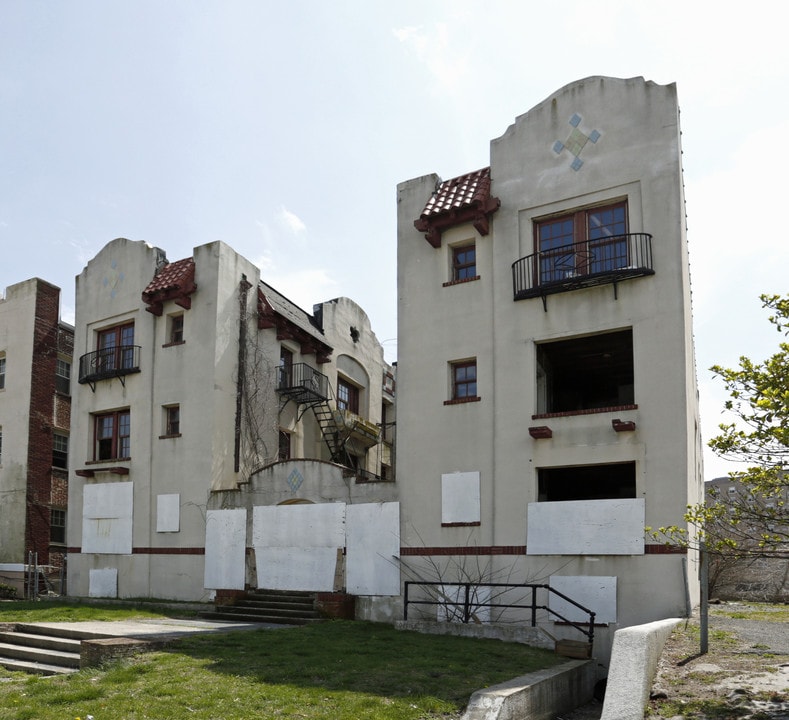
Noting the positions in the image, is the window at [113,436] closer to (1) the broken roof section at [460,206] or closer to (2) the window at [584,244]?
(1) the broken roof section at [460,206]

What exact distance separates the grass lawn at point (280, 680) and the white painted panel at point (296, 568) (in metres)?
6.26

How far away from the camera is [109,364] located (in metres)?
27.5

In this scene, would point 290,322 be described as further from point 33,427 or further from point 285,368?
point 33,427

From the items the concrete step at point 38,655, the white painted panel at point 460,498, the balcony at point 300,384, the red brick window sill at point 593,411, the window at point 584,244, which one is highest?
the window at point 584,244

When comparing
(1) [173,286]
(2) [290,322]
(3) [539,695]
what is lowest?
(3) [539,695]

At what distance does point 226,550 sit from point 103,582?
5587 mm

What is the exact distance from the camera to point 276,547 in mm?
22266

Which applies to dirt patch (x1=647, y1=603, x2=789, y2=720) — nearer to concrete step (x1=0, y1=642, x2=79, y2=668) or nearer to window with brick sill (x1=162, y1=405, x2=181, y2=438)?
concrete step (x1=0, y1=642, x2=79, y2=668)

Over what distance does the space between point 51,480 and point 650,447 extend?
74.6ft

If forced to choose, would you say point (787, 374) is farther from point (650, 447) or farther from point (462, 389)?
point (462, 389)

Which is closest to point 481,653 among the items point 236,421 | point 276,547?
point 276,547

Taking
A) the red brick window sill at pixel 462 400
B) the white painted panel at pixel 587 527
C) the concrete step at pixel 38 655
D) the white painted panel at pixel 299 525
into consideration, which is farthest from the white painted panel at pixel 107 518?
the white painted panel at pixel 587 527

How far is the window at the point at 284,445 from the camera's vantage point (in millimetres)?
28188

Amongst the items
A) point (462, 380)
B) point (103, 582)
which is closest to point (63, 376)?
point (103, 582)
